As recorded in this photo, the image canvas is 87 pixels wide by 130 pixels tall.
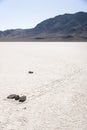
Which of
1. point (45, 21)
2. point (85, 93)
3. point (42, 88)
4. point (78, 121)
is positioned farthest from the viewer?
point (45, 21)

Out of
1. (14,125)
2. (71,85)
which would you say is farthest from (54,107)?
(71,85)

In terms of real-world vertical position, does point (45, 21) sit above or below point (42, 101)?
above

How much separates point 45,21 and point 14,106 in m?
187

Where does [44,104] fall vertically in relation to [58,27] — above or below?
below

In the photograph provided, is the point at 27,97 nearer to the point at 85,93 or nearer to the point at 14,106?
the point at 14,106

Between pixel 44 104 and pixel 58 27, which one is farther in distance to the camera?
pixel 58 27

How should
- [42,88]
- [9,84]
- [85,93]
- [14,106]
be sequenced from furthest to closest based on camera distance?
1. [9,84]
2. [42,88]
3. [85,93]
4. [14,106]

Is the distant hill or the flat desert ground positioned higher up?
the distant hill

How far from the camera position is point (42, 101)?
6.81 m

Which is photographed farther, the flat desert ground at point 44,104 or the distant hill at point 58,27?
the distant hill at point 58,27

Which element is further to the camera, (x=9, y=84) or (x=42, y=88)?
(x=9, y=84)

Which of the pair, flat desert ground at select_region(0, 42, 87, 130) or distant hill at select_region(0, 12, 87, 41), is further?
distant hill at select_region(0, 12, 87, 41)

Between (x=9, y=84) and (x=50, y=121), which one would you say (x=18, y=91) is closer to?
(x=9, y=84)

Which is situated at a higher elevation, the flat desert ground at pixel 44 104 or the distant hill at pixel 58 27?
the distant hill at pixel 58 27
